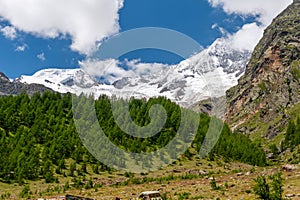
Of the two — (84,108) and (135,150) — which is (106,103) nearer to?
(84,108)

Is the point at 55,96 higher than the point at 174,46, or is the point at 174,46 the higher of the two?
the point at 55,96

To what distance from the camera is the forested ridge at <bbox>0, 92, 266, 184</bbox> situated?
2606 inches

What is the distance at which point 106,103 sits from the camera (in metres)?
130

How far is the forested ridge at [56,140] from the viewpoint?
66.2m

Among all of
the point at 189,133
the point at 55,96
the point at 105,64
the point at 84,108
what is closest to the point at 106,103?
the point at 84,108

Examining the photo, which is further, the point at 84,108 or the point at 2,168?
the point at 84,108

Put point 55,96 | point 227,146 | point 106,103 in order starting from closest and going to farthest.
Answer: point 227,146, point 106,103, point 55,96

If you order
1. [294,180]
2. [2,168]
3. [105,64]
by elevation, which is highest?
[105,64]

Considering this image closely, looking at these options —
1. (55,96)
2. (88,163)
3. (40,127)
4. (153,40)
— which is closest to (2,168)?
(88,163)

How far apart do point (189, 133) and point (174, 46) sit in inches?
3232

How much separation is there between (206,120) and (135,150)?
51.8m

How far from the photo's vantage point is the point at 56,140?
8438 centimetres

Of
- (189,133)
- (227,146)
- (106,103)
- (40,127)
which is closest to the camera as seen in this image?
(40,127)

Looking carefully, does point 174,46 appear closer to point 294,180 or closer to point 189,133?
point 294,180
